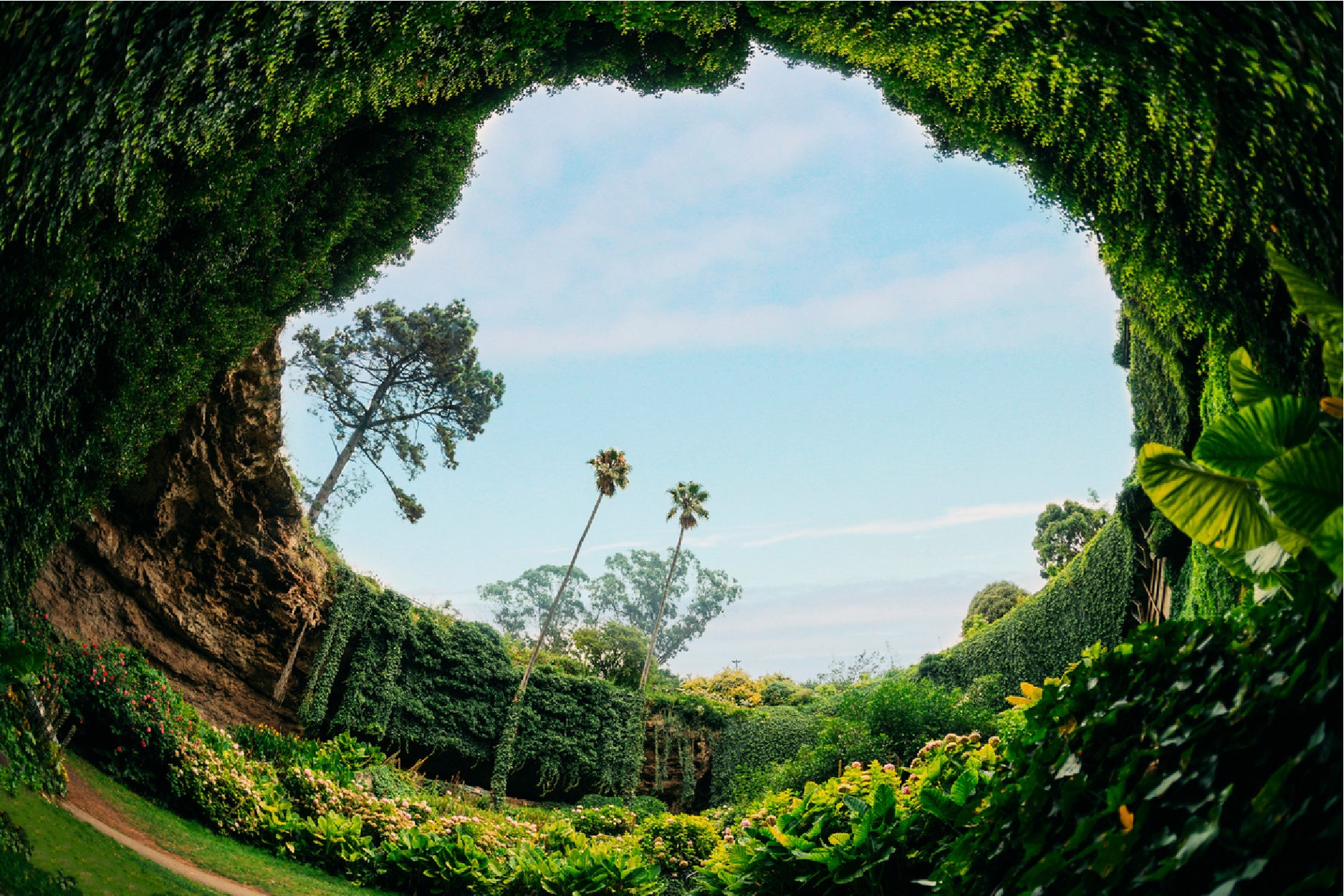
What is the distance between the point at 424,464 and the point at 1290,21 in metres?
24.4

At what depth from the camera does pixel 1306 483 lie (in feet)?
6.28

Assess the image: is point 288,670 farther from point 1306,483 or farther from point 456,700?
point 1306,483

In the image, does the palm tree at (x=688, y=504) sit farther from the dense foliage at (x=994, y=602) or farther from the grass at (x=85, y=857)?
the grass at (x=85, y=857)

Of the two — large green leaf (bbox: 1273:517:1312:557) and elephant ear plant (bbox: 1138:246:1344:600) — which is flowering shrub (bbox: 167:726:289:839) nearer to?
elephant ear plant (bbox: 1138:246:1344:600)

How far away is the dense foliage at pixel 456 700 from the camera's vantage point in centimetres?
1552

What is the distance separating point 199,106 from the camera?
501cm

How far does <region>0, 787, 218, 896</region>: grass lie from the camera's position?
212 inches

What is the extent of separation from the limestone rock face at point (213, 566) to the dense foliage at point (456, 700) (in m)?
0.92

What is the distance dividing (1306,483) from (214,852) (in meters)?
10.7

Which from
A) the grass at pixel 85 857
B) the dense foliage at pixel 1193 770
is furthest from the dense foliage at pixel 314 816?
the dense foliage at pixel 1193 770

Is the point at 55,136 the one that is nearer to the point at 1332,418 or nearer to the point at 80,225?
the point at 80,225

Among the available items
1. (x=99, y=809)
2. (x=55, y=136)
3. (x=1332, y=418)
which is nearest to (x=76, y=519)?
(x=99, y=809)

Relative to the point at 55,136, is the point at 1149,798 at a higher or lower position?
lower

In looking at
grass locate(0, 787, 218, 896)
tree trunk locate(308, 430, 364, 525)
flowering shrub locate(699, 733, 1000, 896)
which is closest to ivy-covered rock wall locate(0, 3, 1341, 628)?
grass locate(0, 787, 218, 896)
